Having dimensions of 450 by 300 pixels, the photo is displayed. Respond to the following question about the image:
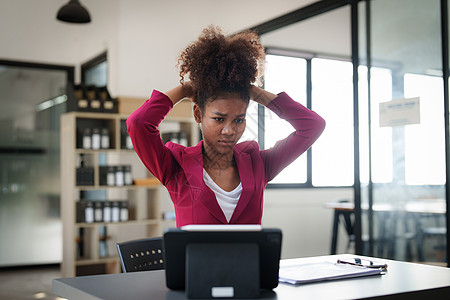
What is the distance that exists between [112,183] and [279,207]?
7.23 ft

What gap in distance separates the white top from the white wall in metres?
3.91

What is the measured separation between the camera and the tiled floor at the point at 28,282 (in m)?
5.29

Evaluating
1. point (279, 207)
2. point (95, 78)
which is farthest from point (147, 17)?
point (279, 207)

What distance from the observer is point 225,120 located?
1636 millimetres

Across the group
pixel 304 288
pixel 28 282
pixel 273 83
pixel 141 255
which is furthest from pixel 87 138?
pixel 304 288

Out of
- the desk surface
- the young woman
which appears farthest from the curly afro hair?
the desk surface

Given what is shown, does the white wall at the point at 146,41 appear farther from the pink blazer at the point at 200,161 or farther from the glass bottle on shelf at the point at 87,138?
the pink blazer at the point at 200,161

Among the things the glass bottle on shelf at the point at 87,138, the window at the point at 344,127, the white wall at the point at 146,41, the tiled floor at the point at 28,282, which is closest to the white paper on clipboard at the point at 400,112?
the window at the point at 344,127

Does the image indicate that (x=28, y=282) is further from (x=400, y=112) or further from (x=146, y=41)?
(x=400, y=112)

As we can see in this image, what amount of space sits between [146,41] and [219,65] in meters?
4.70

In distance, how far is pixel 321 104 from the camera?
6.69 m

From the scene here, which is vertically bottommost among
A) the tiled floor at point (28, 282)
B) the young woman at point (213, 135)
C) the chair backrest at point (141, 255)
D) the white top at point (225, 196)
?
the tiled floor at point (28, 282)

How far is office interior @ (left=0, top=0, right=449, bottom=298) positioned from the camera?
13.5 ft

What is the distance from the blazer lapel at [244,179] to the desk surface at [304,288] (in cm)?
28
